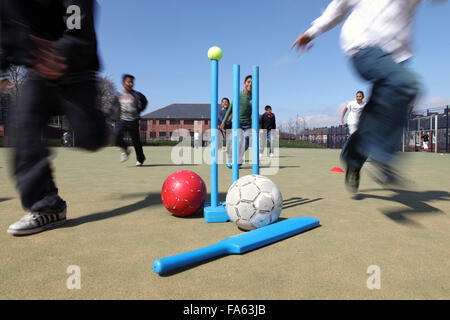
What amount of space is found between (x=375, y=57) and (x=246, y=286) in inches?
74.0

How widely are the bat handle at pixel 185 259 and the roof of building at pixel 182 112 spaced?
68.6 m

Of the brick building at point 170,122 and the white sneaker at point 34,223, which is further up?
the brick building at point 170,122

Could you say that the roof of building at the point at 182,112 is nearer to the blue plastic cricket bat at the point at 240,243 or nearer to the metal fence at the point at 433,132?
the metal fence at the point at 433,132

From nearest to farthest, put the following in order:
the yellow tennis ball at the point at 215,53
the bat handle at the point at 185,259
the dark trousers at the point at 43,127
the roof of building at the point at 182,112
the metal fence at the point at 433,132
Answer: the bat handle at the point at 185,259
the dark trousers at the point at 43,127
the yellow tennis ball at the point at 215,53
the metal fence at the point at 433,132
the roof of building at the point at 182,112

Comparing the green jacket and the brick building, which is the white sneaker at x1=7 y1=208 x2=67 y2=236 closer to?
the green jacket

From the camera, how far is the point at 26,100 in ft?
7.68

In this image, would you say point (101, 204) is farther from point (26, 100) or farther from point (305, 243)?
point (305, 243)

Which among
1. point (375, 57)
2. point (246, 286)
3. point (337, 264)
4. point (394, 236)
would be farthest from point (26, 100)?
point (394, 236)

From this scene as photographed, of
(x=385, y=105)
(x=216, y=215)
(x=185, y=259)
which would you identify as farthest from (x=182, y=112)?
(x=185, y=259)

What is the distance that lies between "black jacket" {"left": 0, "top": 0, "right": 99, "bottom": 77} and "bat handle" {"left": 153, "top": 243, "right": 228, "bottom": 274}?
1.70 m

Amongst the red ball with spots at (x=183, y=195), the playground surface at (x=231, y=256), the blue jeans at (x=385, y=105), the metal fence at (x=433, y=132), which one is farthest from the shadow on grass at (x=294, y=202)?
the metal fence at (x=433, y=132)

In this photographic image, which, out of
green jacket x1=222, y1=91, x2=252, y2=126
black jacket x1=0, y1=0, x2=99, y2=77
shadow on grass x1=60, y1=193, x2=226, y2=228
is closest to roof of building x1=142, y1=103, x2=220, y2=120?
green jacket x1=222, y1=91, x2=252, y2=126

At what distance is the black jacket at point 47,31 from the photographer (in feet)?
7.25

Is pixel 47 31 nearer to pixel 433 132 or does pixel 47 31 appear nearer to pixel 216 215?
pixel 216 215
